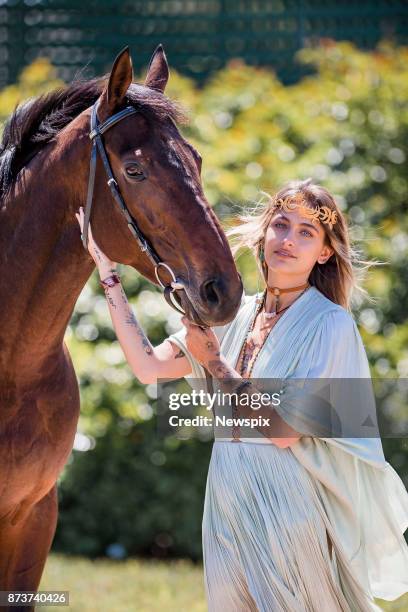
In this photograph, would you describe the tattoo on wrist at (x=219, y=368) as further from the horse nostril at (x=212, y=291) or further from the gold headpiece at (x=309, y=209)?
the gold headpiece at (x=309, y=209)

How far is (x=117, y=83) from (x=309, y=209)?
2.62 ft

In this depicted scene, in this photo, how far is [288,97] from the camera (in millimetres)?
6387

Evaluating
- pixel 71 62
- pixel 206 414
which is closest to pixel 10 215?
pixel 206 414

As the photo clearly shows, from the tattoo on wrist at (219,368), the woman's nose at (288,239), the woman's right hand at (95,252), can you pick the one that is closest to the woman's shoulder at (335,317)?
the woman's nose at (288,239)

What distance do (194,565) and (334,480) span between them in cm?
296

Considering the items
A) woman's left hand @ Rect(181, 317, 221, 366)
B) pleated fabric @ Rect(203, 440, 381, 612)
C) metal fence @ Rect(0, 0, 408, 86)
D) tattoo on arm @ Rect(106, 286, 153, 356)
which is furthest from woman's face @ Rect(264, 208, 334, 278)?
metal fence @ Rect(0, 0, 408, 86)

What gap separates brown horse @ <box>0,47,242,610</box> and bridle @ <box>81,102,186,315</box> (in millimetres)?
15

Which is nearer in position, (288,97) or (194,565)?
(194,565)

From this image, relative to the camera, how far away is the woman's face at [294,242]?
3.02 m

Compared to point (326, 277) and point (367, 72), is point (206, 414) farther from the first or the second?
point (367, 72)

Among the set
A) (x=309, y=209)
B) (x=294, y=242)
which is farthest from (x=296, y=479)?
(x=309, y=209)

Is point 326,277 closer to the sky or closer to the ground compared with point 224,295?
closer to the ground

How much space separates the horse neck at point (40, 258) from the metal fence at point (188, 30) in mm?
6437

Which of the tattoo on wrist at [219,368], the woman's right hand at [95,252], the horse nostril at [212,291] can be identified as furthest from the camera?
the tattoo on wrist at [219,368]
